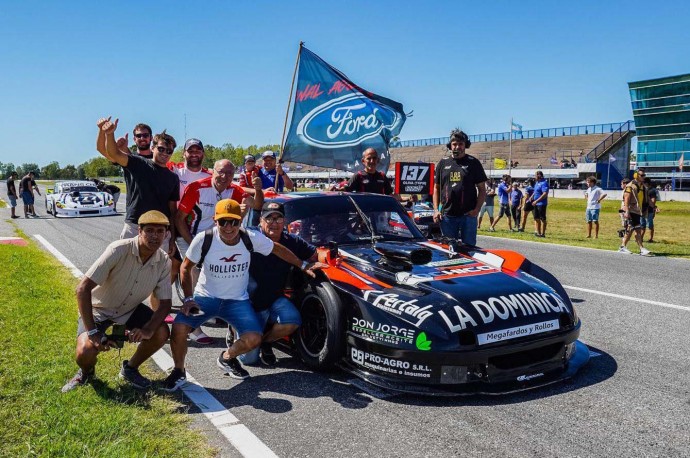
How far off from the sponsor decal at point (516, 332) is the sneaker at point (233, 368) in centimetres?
183

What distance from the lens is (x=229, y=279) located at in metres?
4.50

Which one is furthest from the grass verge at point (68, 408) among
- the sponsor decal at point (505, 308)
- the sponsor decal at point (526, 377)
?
the sponsor decal at point (526, 377)

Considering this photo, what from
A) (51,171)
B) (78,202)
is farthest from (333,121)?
(51,171)

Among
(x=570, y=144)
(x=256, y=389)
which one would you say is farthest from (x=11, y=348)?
(x=570, y=144)

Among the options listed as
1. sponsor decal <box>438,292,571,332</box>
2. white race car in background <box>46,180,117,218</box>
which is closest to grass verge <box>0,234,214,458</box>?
sponsor decal <box>438,292,571,332</box>

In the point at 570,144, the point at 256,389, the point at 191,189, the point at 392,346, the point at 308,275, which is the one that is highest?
the point at 570,144

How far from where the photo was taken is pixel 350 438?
3.27 meters

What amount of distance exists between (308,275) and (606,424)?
239 cm

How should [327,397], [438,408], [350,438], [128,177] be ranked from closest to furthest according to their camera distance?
1. [350,438]
2. [438,408]
3. [327,397]
4. [128,177]

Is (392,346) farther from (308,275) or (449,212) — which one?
(449,212)

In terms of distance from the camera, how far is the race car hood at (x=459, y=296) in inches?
149

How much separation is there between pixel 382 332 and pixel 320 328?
2.33ft

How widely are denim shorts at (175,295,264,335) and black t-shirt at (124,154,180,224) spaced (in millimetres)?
1316

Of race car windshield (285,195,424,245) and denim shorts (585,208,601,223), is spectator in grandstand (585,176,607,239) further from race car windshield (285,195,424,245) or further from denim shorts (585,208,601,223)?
race car windshield (285,195,424,245)
